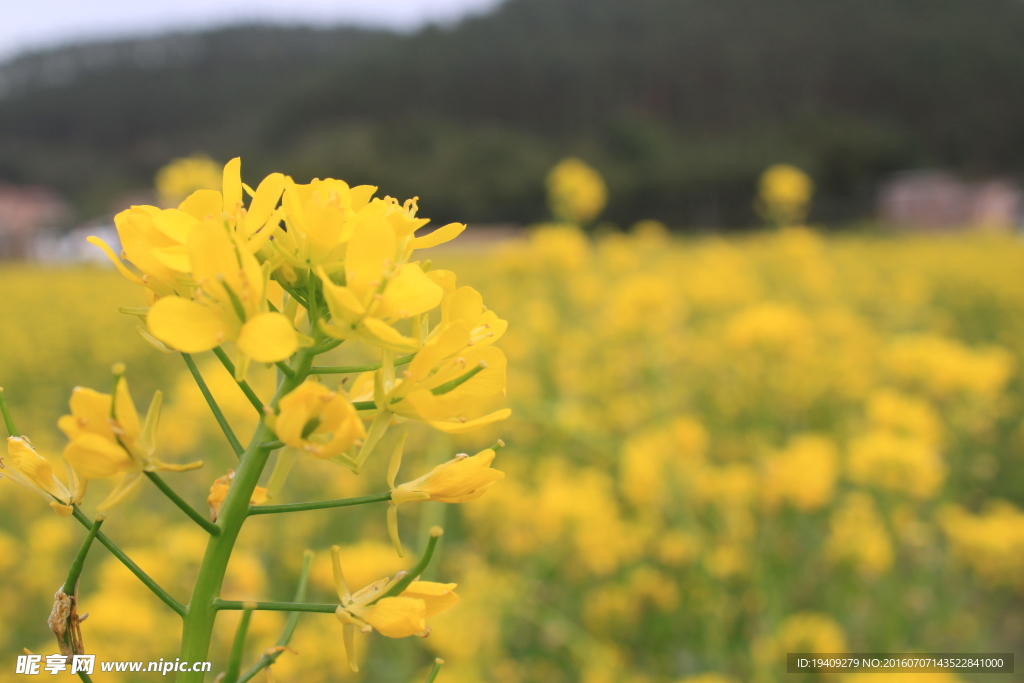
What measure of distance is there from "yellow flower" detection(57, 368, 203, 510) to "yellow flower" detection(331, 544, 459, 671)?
160 millimetres

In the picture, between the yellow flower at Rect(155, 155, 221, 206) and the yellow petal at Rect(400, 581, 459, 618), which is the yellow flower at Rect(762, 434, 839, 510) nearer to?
the yellow petal at Rect(400, 581, 459, 618)

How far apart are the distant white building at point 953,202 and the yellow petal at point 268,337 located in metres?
26.9

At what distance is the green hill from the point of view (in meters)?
27.0

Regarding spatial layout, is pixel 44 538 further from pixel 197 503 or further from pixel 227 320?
pixel 227 320

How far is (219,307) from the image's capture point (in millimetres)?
511

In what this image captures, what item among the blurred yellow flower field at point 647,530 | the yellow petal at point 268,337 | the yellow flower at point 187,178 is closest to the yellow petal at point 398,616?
the yellow petal at point 268,337

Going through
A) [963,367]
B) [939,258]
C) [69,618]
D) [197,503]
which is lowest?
[939,258]

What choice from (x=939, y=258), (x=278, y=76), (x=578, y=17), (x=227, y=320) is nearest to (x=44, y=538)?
(x=227, y=320)

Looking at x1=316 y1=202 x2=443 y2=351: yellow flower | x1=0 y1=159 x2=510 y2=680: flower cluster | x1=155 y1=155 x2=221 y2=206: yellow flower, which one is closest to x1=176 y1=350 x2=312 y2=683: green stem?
x1=0 y1=159 x2=510 y2=680: flower cluster

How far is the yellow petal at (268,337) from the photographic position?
455mm

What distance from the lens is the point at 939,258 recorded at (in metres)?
9.39

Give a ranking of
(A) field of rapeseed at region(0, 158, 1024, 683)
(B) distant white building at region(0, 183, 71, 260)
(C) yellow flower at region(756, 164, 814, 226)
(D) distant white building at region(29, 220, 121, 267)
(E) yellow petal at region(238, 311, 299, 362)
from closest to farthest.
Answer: (E) yellow petal at region(238, 311, 299, 362) → (A) field of rapeseed at region(0, 158, 1024, 683) → (C) yellow flower at region(756, 164, 814, 226) → (D) distant white building at region(29, 220, 121, 267) → (B) distant white building at region(0, 183, 71, 260)

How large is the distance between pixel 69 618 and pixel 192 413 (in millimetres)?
2379

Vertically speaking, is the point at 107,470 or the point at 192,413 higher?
the point at 107,470
